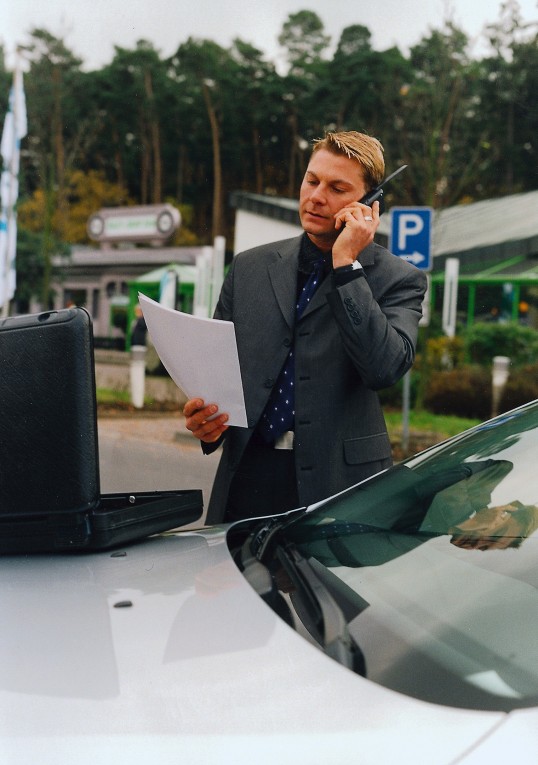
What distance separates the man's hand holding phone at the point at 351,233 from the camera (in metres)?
1.83

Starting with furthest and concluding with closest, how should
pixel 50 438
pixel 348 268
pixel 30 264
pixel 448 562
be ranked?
pixel 30 264 → pixel 348 268 → pixel 50 438 → pixel 448 562

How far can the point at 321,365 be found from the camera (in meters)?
1.96

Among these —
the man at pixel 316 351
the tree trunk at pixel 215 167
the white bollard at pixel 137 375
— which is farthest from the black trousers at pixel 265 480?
the white bollard at pixel 137 375

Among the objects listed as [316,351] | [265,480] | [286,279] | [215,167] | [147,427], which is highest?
[215,167]

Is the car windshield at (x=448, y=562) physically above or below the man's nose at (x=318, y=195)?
below

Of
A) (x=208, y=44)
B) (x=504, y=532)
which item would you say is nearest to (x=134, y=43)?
(x=208, y=44)

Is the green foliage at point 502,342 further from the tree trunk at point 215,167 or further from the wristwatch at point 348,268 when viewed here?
the wristwatch at point 348,268

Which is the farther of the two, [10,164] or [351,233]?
[10,164]

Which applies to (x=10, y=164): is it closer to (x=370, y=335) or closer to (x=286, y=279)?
(x=286, y=279)

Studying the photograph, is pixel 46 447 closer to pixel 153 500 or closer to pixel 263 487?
pixel 153 500

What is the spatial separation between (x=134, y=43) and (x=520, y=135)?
348 centimetres

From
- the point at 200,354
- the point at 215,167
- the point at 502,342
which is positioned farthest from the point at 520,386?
the point at 200,354

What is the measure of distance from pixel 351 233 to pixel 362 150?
211 millimetres

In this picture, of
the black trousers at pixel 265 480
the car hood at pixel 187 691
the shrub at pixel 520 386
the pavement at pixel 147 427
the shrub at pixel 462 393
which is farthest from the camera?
the shrub at pixel 462 393
